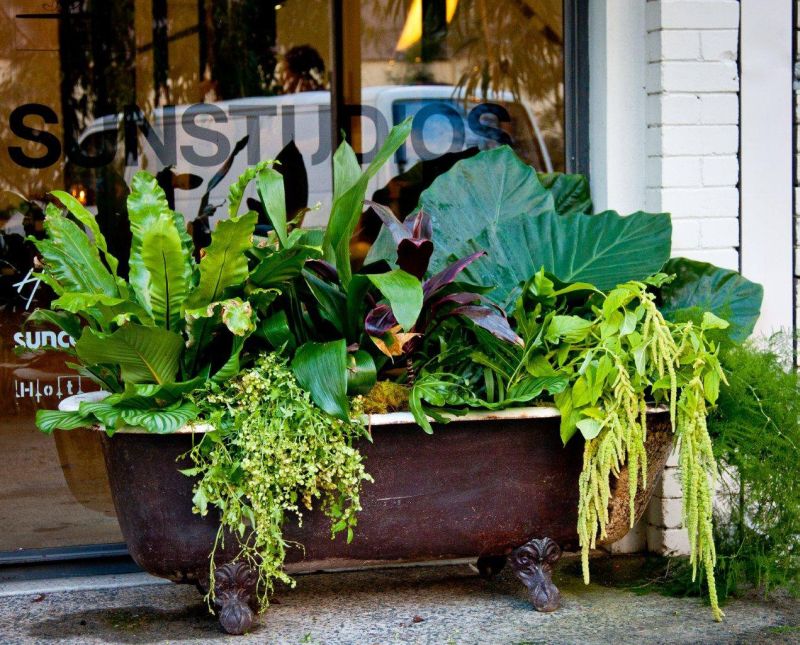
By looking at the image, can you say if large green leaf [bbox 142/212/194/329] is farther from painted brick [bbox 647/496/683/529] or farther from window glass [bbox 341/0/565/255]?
painted brick [bbox 647/496/683/529]

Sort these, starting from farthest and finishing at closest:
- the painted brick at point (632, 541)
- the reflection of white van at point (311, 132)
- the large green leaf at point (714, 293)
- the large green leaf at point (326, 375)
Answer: the reflection of white van at point (311, 132), the painted brick at point (632, 541), the large green leaf at point (714, 293), the large green leaf at point (326, 375)

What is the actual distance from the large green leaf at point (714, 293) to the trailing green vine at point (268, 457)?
44.2 inches

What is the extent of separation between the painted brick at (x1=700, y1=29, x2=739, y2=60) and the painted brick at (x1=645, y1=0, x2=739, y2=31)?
2cm

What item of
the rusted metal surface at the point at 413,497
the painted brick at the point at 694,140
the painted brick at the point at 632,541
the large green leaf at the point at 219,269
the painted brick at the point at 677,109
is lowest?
the painted brick at the point at 632,541

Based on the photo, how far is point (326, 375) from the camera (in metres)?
3.03

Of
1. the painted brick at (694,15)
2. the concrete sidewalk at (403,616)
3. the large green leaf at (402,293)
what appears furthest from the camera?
the painted brick at (694,15)

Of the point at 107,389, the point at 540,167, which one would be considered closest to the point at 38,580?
the point at 107,389

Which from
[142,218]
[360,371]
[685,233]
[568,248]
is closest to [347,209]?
[360,371]

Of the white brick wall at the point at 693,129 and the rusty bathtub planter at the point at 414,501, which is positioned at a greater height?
the white brick wall at the point at 693,129

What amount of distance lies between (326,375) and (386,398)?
0.26 metres

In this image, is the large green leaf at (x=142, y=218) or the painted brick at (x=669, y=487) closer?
the large green leaf at (x=142, y=218)

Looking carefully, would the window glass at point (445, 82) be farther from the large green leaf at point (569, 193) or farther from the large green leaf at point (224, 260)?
the large green leaf at point (224, 260)

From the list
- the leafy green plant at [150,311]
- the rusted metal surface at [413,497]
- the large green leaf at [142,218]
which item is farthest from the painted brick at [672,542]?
the large green leaf at [142,218]

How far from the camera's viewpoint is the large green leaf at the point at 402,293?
9.50 ft
